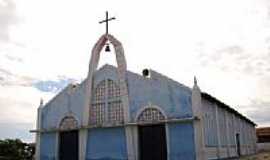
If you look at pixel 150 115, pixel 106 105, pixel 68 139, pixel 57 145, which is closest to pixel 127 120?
pixel 150 115

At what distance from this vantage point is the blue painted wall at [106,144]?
1912 centimetres

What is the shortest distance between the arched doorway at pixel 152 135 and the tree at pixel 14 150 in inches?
328

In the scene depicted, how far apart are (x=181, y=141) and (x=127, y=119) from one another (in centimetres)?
330

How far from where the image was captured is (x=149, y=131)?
18.6m

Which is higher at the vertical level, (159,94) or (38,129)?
(159,94)

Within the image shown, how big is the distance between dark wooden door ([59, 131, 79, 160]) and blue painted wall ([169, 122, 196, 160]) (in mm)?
Answer: 6331

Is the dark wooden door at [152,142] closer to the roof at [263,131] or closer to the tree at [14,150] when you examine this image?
the tree at [14,150]

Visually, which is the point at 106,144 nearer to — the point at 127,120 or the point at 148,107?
the point at 127,120

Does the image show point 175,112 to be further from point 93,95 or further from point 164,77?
point 93,95

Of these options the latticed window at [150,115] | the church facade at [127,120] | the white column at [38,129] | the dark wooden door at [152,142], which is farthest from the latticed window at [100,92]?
the white column at [38,129]

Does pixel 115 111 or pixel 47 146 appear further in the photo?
pixel 47 146

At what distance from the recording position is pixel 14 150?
2155 cm

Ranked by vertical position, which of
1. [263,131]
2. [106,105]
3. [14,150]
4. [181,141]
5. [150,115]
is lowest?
[14,150]

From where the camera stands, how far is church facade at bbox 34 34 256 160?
17.5m
